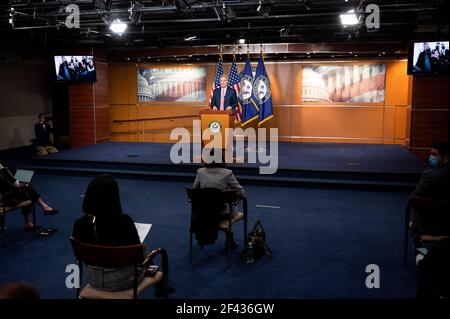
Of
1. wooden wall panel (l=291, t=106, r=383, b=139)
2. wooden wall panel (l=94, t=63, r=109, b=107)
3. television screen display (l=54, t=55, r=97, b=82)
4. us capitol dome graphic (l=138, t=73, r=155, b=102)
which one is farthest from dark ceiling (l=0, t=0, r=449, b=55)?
wooden wall panel (l=291, t=106, r=383, b=139)

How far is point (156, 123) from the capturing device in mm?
13352

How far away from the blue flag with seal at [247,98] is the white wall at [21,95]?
6.42 meters

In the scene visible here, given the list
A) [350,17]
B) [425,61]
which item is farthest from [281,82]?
[350,17]

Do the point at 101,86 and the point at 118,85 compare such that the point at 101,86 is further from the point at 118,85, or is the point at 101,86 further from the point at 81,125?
the point at 118,85

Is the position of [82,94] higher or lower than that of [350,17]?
lower

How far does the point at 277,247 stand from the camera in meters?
5.05

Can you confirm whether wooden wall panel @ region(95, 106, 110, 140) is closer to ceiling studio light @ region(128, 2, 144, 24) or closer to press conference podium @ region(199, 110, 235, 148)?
press conference podium @ region(199, 110, 235, 148)

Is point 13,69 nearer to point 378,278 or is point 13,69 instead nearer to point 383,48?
point 383,48

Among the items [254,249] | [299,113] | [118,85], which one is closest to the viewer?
[254,249]

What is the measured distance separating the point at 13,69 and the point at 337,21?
8714 mm

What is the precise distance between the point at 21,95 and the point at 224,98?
245 inches

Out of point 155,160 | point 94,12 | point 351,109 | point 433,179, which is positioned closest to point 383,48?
point 351,109

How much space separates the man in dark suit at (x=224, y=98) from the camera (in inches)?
411

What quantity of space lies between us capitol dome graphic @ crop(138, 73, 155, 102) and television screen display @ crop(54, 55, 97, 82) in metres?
2.09
